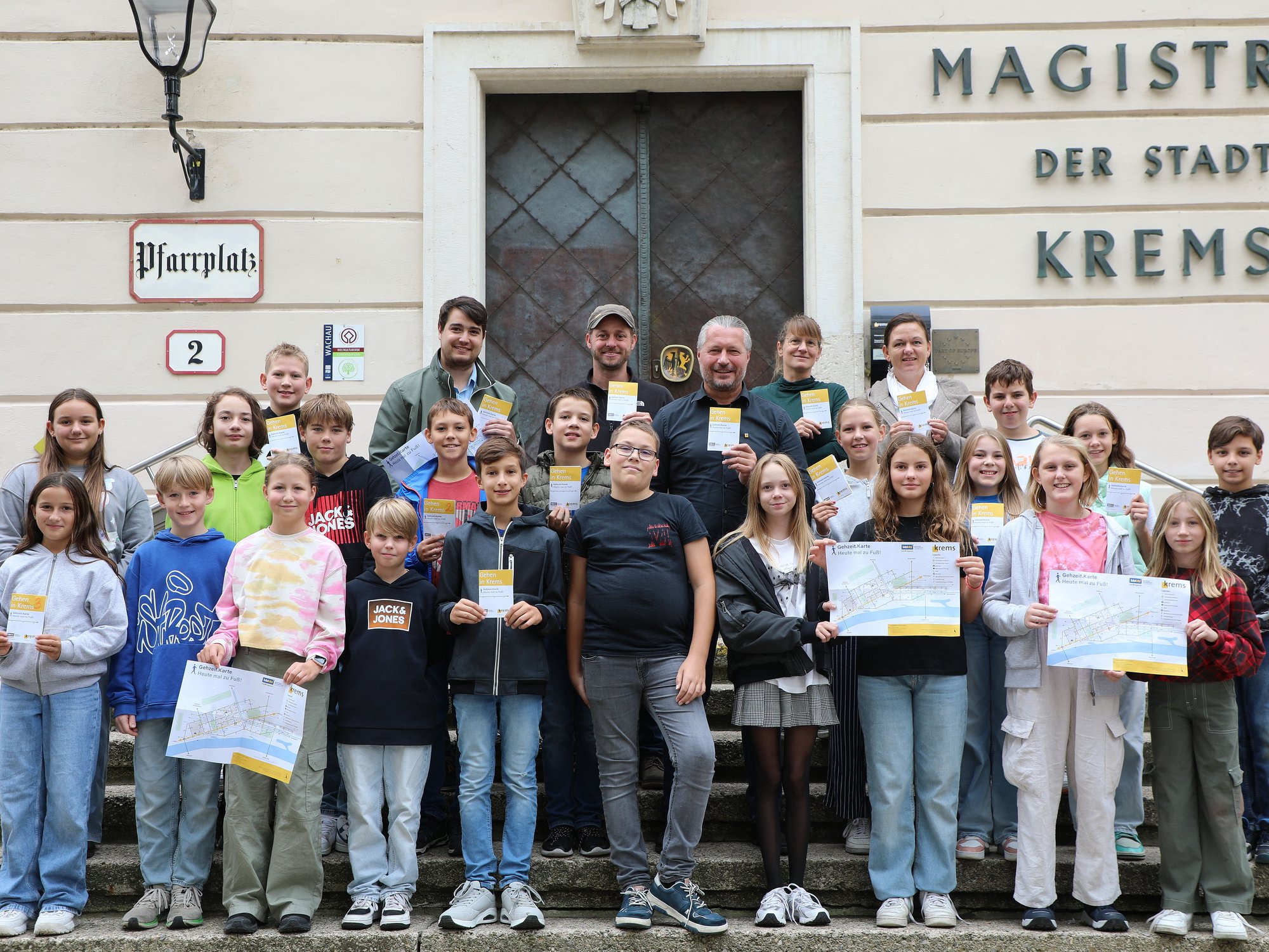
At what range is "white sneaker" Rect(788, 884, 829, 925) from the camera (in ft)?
14.1

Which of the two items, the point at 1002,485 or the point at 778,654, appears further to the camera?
the point at 1002,485

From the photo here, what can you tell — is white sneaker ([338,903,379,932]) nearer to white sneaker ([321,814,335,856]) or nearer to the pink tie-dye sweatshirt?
white sneaker ([321,814,335,856])

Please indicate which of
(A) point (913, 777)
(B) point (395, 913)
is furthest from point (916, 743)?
(B) point (395, 913)

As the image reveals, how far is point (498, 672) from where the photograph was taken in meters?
4.51

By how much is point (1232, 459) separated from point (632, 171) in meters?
4.11

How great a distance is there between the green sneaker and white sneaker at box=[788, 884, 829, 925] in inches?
51.7

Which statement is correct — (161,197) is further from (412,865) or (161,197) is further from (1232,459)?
(1232,459)

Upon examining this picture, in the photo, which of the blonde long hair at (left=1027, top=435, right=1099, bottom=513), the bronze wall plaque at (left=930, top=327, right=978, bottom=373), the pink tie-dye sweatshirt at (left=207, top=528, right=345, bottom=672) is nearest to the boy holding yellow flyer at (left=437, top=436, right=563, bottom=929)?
the pink tie-dye sweatshirt at (left=207, top=528, right=345, bottom=672)

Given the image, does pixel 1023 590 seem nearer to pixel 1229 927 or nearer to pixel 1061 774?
pixel 1061 774

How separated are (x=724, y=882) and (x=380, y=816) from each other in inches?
54.5

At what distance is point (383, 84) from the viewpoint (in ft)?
23.4

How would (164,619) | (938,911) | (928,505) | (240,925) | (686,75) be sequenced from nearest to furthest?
(240,925), (938,911), (164,619), (928,505), (686,75)

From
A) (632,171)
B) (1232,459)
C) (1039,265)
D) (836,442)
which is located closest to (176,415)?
(632,171)

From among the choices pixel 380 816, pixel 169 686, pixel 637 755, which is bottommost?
pixel 380 816
